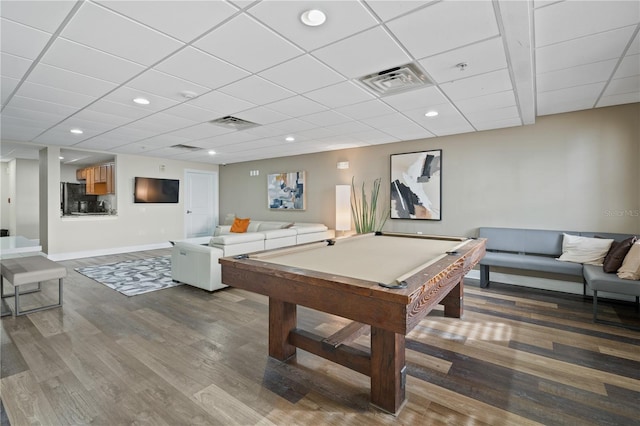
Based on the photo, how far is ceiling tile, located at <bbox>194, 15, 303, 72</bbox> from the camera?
1933 mm

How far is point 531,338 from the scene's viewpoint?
2682mm

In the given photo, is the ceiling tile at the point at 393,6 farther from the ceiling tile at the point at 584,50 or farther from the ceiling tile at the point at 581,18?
the ceiling tile at the point at 584,50

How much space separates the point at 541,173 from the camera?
4215mm

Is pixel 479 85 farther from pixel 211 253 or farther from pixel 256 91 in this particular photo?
pixel 211 253

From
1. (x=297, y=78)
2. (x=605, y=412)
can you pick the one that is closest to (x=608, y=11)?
(x=297, y=78)

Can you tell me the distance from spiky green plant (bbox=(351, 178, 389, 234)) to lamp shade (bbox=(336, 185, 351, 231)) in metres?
0.18

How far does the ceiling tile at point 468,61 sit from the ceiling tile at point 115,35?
2.00m

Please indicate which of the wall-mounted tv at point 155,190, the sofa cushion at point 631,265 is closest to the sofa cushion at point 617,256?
the sofa cushion at point 631,265

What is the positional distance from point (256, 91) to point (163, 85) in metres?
0.88

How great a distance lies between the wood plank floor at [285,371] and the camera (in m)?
1.73

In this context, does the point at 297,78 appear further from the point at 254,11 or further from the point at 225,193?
the point at 225,193

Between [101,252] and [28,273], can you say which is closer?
[28,273]

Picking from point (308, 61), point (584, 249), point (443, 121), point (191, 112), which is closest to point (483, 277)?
point (584, 249)

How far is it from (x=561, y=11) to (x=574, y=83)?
153 cm
